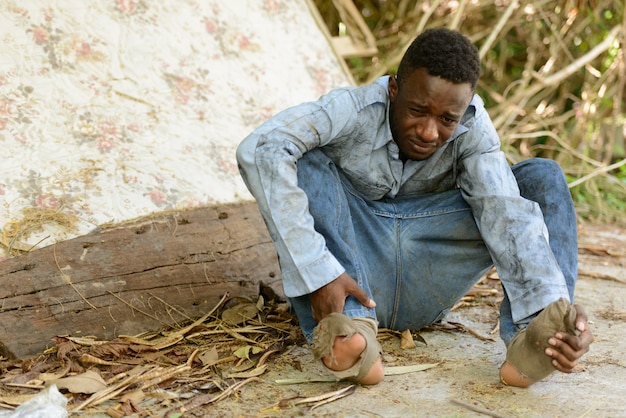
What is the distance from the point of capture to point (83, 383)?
67.4 inches

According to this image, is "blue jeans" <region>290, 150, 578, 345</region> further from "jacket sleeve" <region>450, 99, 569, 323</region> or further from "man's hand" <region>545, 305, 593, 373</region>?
"man's hand" <region>545, 305, 593, 373</region>

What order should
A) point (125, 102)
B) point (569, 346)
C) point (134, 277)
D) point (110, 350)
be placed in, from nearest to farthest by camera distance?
1. point (569, 346)
2. point (110, 350)
3. point (134, 277)
4. point (125, 102)

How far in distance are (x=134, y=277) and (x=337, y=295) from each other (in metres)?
0.80

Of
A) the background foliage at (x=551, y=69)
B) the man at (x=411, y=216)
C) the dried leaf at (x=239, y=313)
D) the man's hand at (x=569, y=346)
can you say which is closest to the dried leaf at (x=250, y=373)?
the man at (x=411, y=216)

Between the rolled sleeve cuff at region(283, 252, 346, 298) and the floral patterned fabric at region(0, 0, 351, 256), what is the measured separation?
0.91 metres

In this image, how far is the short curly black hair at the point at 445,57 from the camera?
1.81 metres

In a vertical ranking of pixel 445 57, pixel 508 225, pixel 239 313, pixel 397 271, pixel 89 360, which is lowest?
pixel 239 313

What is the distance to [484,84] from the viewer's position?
5.92 m

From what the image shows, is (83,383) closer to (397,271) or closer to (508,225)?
(397,271)

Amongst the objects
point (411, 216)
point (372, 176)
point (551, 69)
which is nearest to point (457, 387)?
point (411, 216)

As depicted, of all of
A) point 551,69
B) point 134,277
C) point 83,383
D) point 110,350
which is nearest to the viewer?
point 83,383

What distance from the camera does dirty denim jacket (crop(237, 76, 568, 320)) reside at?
172 centimetres

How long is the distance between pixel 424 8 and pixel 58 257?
168 inches

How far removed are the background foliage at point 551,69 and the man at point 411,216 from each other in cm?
260
